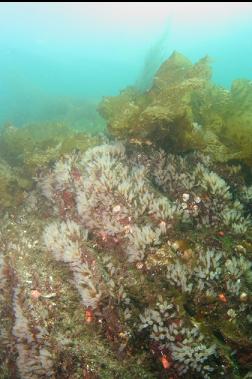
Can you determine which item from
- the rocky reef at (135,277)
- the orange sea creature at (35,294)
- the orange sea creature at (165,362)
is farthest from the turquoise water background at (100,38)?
the orange sea creature at (165,362)

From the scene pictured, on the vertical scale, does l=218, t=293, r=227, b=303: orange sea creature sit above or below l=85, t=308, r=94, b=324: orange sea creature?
below

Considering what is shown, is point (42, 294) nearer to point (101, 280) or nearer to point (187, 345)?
point (101, 280)

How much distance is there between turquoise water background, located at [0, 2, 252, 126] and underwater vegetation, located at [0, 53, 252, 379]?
18.7 metres

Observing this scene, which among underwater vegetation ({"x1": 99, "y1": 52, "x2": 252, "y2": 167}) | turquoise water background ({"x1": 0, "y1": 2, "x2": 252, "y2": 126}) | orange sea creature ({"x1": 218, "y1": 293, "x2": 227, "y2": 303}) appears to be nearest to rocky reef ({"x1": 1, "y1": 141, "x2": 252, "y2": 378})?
orange sea creature ({"x1": 218, "y1": 293, "x2": 227, "y2": 303})

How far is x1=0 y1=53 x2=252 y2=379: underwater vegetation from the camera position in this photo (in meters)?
3.19

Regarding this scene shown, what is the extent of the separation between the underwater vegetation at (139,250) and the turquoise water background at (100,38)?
61.4ft

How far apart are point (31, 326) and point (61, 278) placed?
2.21 ft

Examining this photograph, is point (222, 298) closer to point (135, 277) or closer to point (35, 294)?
point (135, 277)

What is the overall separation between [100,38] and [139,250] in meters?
174

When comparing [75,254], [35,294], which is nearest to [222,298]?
[75,254]

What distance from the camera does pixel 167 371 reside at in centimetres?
310

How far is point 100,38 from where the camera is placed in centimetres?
15625

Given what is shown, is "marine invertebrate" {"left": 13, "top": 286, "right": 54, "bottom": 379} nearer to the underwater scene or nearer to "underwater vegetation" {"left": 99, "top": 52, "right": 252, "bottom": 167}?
the underwater scene

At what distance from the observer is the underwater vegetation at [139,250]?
319 cm
